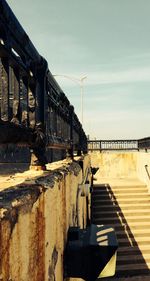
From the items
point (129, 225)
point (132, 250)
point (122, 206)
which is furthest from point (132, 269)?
point (122, 206)

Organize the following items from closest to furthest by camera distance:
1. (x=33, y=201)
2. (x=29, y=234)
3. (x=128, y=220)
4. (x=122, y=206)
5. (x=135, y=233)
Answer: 1. (x=29, y=234)
2. (x=33, y=201)
3. (x=135, y=233)
4. (x=128, y=220)
5. (x=122, y=206)

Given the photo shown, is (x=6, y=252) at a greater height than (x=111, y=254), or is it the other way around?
(x=6, y=252)

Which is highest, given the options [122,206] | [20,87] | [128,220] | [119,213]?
[20,87]

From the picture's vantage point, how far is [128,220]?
523 inches

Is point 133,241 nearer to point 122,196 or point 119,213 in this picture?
point 119,213

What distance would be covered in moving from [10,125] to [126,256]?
939 centimetres

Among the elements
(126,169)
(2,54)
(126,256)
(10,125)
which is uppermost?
(2,54)

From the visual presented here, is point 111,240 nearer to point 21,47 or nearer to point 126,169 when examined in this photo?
point 21,47

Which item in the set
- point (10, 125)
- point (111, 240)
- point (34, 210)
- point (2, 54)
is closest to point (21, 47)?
point (2, 54)

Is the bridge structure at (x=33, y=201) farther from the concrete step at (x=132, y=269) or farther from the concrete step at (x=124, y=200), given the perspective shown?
the concrete step at (x=124, y=200)

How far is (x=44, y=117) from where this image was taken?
10.9 ft

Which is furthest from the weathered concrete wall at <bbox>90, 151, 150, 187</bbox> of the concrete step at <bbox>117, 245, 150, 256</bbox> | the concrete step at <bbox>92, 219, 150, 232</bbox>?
the concrete step at <bbox>117, 245, 150, 256</bbox>

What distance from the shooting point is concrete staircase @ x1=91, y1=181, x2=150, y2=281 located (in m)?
9.75

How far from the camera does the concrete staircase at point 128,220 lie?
9750 mm
